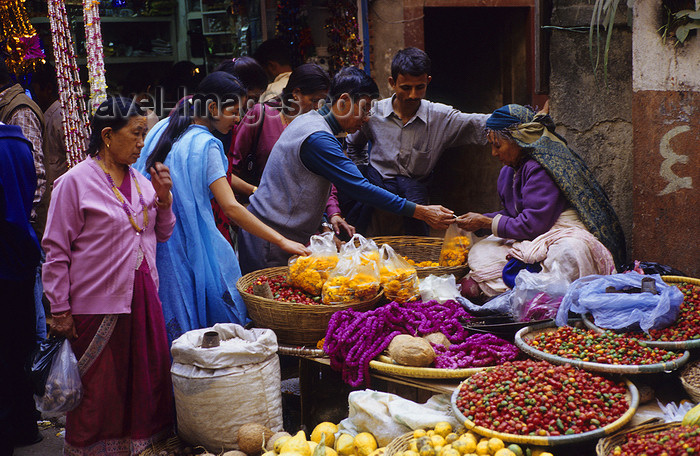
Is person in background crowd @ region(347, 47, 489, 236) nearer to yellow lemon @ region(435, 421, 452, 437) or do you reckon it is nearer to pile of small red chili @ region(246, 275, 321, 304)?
pile of small red chili @ region(246, 275, 321, 304)

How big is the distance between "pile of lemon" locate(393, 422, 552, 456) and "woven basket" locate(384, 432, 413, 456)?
0.02 m

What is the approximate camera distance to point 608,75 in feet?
15.3

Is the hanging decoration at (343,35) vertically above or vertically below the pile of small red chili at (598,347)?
above

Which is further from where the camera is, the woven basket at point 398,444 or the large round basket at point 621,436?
the woven basket at point 398,444

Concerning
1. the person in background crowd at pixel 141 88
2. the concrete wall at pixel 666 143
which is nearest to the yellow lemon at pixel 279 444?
the concrete wall at pixel 666 143

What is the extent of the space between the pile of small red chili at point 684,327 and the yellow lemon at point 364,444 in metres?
1.20

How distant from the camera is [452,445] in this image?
2.62 meters

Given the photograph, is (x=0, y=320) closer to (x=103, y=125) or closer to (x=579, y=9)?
(x=103, y=125)

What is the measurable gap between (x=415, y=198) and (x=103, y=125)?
2145 mm

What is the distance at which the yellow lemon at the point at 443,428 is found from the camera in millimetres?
2768

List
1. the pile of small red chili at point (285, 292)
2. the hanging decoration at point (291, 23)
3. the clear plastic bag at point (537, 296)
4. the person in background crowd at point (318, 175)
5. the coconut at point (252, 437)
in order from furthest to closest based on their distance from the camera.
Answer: the hanging decoration at point (291, 23), the person in background crowd at point (318, 175), the pile of small red chili at point (285, 292), the clear plastic bag at point (537, 296), the coconut at point (252, 437)

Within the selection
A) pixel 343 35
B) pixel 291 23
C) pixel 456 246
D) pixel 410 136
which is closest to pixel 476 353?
pixel 456 246

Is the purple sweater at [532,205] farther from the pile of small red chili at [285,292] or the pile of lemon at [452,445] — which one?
the pile of lemon at [452,445]

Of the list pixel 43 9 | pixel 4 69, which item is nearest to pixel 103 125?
pixel 4 69
